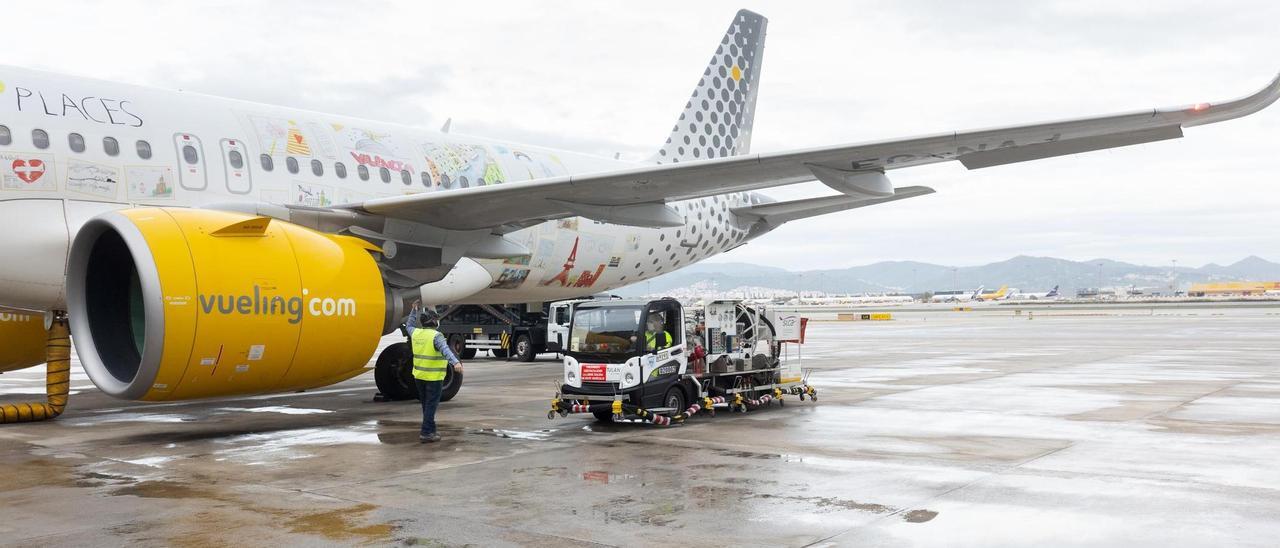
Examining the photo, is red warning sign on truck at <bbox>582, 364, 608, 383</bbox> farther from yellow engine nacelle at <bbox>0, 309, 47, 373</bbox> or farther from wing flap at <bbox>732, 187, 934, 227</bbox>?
yellow engine nacelle at <bbox>0, 309, 47, 373</bbox>

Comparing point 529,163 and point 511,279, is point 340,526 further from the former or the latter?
point 529,163

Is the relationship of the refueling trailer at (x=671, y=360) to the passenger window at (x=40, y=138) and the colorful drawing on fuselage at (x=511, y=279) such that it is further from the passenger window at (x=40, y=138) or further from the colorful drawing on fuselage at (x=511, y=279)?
the passenger window at (x=40, y=138)

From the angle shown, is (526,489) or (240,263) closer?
(526,489)

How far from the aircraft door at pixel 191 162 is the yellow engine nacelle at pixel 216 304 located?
1127 millimetres

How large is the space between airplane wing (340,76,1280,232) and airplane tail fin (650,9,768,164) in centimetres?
710

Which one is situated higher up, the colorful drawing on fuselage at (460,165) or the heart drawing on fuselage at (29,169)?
the colorful drawing on fuselage at (460,165)

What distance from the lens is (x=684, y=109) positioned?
1897cm

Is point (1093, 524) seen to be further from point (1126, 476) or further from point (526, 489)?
point (526, 489)

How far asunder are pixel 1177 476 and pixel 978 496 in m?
1.80

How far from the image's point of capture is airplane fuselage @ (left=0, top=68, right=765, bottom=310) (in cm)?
988

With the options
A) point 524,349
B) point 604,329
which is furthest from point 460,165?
point 524,349

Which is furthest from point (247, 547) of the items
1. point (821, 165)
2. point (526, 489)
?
point (821, 165)

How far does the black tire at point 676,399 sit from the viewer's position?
11.1 metres

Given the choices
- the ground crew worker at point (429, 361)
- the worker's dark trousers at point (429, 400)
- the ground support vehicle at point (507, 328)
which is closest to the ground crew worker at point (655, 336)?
the ground crew worker at point (429, 361)
